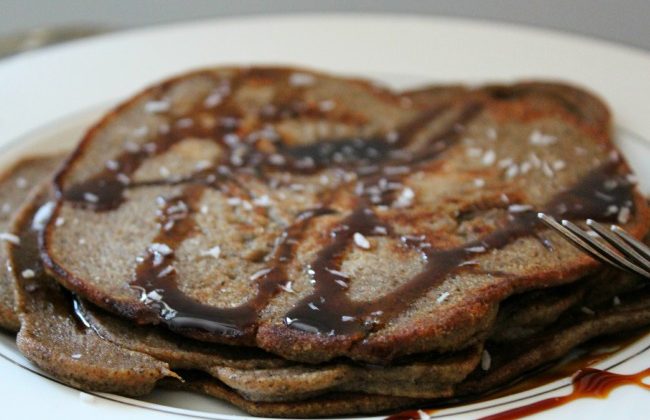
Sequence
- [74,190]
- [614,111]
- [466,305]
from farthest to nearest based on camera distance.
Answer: [614,111] → [74,190] → [466,305]

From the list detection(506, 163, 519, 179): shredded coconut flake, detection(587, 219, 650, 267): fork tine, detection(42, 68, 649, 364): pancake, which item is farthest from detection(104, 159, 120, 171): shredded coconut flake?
detection(587, 219, 650, 267): fork tine

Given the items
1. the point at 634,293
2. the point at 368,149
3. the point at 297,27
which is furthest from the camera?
the point at 297,27

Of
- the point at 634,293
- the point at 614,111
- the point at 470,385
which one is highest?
the point at 614,111

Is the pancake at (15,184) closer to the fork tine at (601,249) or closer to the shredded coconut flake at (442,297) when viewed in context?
the shredded coconut flake at (442,297)

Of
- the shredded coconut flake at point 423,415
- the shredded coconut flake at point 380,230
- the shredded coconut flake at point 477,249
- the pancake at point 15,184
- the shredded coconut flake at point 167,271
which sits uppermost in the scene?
the shredded coconut flake at point 477,249

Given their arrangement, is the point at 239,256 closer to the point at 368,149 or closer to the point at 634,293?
the point at 368,149

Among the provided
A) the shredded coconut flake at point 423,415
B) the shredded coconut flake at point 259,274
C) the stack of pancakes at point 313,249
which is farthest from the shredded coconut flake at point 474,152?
the shredded coconut flake at point 423,415

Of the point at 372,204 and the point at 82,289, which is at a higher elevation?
the point at 372,204

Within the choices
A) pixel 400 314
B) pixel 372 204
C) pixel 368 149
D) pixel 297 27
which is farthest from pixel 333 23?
pixel 400 314
